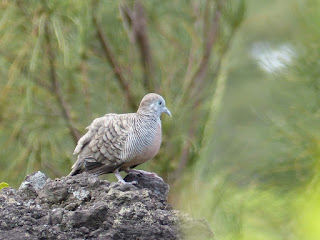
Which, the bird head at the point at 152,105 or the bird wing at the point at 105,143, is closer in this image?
the bird head at the point at 152,105

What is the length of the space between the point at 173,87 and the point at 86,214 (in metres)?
1.09

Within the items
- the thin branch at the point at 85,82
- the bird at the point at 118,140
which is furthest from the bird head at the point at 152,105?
the thin branch at the point at 85,82

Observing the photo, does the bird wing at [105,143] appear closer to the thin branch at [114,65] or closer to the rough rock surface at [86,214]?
the thin branch at [114,65]

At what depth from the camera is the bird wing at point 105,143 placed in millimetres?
2529

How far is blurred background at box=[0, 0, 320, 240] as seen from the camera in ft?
1.92

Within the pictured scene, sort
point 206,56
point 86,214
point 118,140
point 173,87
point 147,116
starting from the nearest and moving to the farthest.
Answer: point 86,214 → point 206,56 → point 173,87 → point 147,116 → point 118,140

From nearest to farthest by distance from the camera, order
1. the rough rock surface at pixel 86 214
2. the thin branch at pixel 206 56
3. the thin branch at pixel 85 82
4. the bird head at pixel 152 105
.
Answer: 1. the rough rock surface at pixel 86 214
2. the thin branch at pixel 206 56
3. the bird head at pixel 152 105
4. the thin branch at pixel 85 82

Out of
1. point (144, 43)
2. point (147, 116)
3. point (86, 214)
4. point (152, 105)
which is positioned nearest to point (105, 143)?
point (147, 116)

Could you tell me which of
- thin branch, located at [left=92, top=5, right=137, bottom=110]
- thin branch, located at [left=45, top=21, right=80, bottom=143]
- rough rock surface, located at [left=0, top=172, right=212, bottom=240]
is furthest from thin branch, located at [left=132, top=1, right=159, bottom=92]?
rough rock surface, located at [left=0, top=172, right=212, bottom=240]

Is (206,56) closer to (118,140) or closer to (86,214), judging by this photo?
(86,214)

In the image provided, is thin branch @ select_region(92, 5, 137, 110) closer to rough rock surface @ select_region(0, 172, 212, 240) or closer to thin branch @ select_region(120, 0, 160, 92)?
thin branch @ select_region(120, 0, 160, 92)

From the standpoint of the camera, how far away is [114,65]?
259 centimetres

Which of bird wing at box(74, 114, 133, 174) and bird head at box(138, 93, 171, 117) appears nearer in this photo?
bird head at box(138, 93, 171, 117)

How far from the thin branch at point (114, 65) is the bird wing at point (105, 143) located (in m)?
0.08
